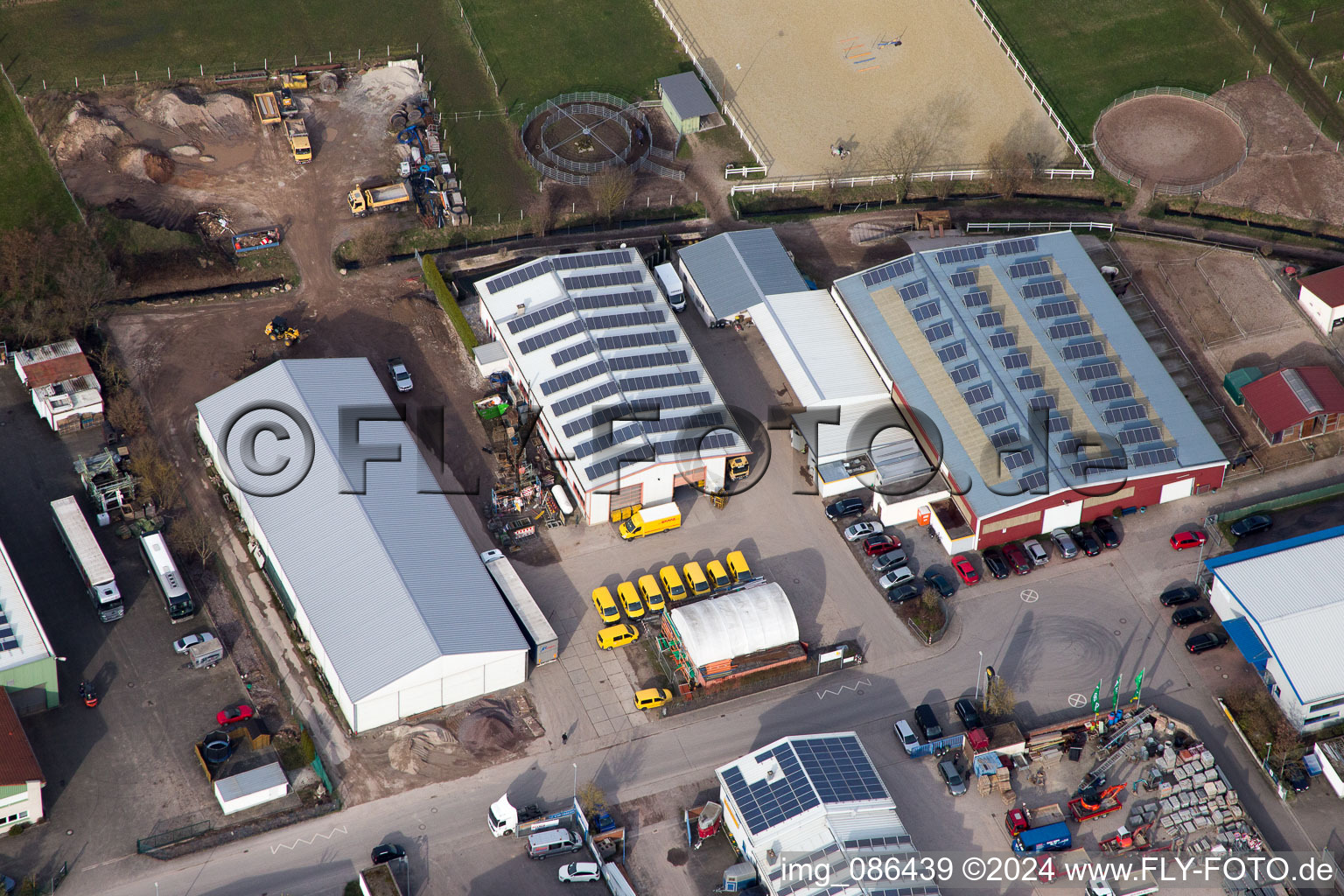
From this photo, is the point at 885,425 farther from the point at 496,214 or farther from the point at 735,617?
the point at 496,214

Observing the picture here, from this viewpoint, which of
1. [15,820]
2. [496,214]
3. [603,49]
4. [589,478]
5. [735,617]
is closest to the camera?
[15,820]

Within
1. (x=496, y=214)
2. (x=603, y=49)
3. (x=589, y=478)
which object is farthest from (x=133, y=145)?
(x=589, y=478)

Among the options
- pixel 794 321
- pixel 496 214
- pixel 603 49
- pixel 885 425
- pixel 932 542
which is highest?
pixel 603 49

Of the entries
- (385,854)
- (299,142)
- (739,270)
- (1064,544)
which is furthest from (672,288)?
(385,854)

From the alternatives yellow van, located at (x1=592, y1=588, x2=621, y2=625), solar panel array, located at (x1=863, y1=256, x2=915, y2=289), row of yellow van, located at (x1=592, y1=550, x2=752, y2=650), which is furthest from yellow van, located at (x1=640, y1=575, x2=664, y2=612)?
solar panel array, located at (x1=863, y1=256, x2=915, y2=289)

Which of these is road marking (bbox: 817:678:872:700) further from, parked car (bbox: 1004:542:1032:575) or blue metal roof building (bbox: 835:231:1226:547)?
parked car (bbox: 1004:542:1032:575)

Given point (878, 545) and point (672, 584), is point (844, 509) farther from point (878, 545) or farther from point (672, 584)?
point (672, 584)
